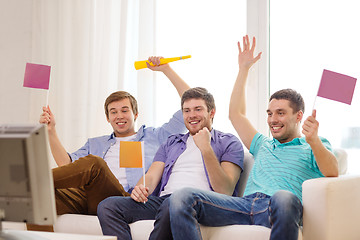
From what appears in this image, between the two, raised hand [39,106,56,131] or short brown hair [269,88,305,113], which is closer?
short brown hair [269,88,305,113]

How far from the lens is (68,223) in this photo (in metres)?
2.47

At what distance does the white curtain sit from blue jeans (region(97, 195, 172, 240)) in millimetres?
1206

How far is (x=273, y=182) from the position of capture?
90.7 inches

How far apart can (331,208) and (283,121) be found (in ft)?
1.88

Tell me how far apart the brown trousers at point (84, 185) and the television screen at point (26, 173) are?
114 cm

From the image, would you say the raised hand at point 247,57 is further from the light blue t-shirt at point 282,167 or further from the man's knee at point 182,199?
the man's knee at point 182,199

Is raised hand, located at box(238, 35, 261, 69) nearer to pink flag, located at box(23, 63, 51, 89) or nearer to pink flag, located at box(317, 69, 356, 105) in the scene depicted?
pink flag, located at box(317, 69, 356, 105)

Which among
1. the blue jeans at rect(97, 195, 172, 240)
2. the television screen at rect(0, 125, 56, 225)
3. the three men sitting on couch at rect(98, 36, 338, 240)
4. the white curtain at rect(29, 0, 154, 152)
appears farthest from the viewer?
the white curtain at rect(29, 0, 154, 152)

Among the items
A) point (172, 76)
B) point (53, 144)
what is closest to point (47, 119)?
point (53, 144)

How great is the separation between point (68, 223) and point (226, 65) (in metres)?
1.52

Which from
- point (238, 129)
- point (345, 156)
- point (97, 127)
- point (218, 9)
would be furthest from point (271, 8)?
point (97, 127)

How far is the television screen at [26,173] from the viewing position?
1.25 metres

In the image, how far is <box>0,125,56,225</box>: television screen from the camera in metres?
1.25

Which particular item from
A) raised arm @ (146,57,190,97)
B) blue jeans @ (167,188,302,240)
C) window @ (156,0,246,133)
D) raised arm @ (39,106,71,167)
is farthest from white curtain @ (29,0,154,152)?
blue jeans @ (167,188,302,240)
